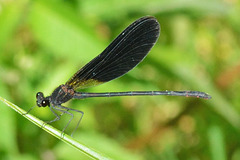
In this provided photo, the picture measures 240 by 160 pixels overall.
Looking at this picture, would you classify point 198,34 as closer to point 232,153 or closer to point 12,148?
point 232,153

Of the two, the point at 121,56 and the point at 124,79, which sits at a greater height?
the point at 121,56

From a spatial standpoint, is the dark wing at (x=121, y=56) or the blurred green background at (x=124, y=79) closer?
the dark wing at (x=121, y=56)

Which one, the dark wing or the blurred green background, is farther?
→ the blurred green background

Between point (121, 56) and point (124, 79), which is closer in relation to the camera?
point (121, 56)

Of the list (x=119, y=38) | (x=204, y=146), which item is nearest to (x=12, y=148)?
(x=119, y=38)
